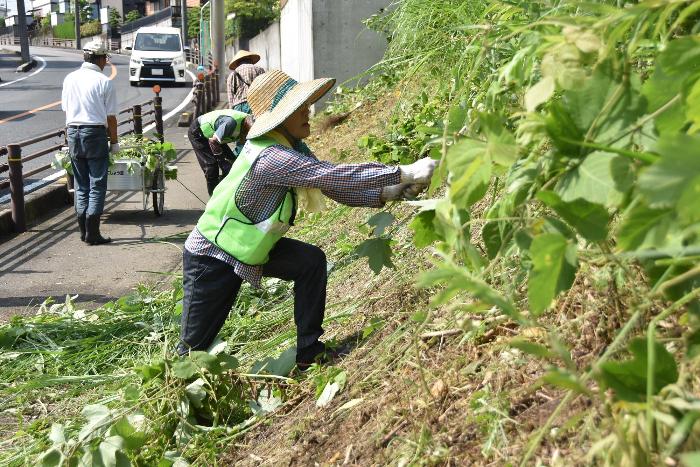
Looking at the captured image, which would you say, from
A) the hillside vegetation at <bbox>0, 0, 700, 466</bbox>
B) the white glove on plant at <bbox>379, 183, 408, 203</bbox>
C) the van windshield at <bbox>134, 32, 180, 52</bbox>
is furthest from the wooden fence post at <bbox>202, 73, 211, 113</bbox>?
the white glove on plant at <bbox>379, 183, 408, 203</bbox>

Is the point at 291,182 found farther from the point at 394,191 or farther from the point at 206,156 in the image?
the point at 206,156

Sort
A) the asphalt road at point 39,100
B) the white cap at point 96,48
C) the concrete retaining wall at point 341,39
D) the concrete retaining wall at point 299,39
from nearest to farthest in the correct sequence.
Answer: the white cap at point 96,48
the concrete retaining wall at point 341,39
the concrete retaining wall at point 299,39
the asphalt road at point 39,100

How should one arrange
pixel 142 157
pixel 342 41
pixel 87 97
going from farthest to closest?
pixel 342 41
pixel 142 157
pixel 87 97

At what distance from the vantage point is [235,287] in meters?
4.27

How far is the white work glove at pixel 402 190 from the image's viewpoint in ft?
12.3

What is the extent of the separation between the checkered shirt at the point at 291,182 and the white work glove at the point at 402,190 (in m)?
0.03

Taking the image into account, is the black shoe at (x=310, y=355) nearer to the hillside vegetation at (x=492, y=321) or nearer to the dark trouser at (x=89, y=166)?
the hillside vegetation at (x=492, y=321)

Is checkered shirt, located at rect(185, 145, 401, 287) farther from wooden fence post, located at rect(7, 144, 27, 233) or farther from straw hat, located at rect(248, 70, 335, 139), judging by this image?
wooden fence post, located at rect(7, 144, 27, 233)

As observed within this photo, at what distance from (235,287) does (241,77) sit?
5900mm

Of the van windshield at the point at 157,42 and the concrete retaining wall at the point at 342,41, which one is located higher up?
the concrete retaining wall at the point at 342,41

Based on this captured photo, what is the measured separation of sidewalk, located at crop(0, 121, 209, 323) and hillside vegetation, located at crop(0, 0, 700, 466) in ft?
3.11

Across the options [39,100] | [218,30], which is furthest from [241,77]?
[39,100]

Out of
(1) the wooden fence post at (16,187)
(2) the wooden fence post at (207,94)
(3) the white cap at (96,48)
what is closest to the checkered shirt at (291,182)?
(3) the white cap at (96,48)

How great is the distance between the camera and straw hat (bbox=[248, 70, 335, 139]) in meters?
4.07
